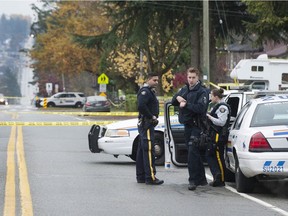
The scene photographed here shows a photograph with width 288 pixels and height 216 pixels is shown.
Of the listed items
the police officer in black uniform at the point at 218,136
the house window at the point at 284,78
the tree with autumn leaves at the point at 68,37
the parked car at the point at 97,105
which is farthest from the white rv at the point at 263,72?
the tree with autumn leaves at the point at 68,37

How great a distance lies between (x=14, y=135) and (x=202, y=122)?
13.8 metres

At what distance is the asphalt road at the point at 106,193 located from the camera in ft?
30.2

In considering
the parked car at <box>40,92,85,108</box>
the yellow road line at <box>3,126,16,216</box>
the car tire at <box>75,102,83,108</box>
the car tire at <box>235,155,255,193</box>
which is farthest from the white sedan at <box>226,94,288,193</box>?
the car tire at <box>75,102,83,108</box>

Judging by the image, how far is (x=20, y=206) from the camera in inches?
369

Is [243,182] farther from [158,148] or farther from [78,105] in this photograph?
[78,105]

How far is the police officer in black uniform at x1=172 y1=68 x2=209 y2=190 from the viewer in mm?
11133

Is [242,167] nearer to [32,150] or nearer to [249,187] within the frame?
[249,187]

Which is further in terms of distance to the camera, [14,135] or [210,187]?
[14,135]

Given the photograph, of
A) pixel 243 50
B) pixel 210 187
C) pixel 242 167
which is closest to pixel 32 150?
pixel 210 187

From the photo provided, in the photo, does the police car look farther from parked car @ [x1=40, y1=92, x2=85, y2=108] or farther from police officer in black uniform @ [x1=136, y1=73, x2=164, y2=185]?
parked car @ [x1=40, y1=92, x2=85, y2=108]

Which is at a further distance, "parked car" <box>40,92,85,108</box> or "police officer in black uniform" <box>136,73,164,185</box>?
"parked car" <box>40,92,85,108</box>

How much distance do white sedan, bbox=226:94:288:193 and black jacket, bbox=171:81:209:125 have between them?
1.95 feet

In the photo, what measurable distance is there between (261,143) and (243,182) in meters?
0.93

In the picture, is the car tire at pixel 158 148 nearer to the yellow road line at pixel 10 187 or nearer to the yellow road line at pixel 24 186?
the yellow road line at pixel 24 186
